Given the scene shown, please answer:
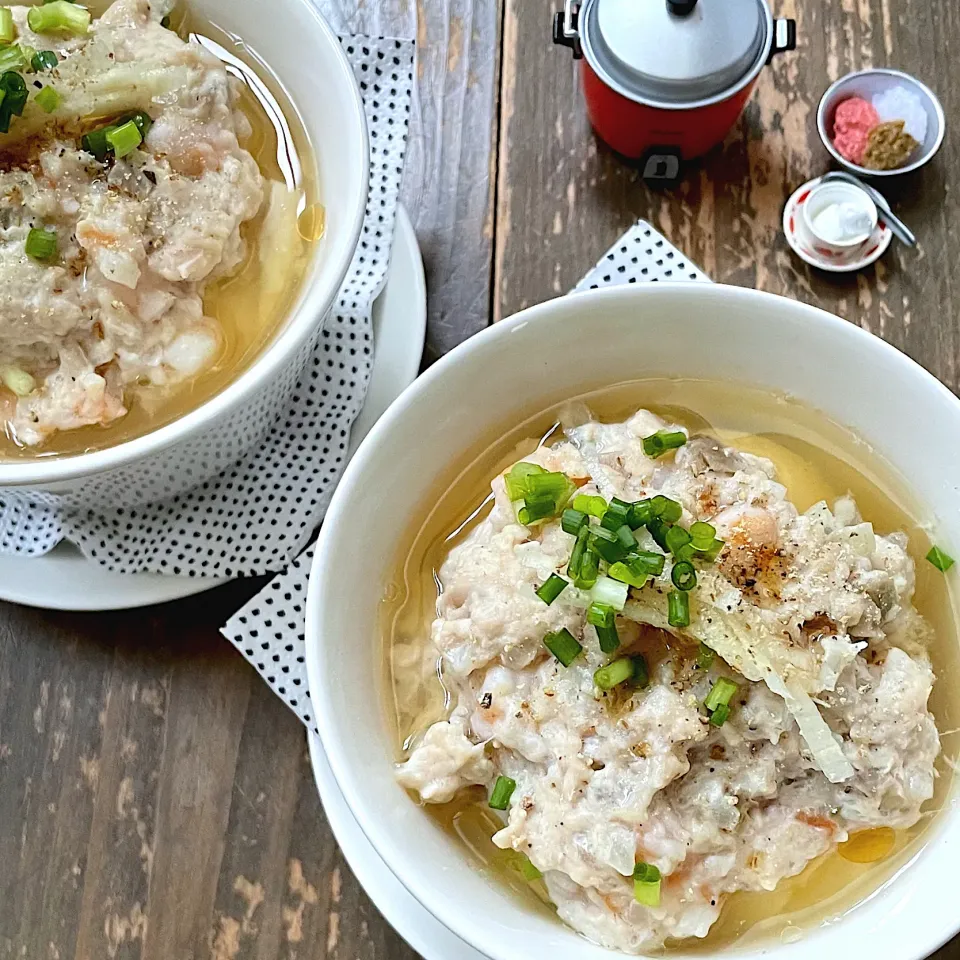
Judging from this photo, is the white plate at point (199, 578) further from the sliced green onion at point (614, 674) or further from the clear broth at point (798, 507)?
the sliced green onion at point (614, 674)

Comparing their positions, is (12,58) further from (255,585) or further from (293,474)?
(255,585)

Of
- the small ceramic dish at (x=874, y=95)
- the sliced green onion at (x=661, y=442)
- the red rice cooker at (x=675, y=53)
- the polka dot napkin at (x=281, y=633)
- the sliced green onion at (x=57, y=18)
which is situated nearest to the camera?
the sliced green onion at (x=661, y=442)

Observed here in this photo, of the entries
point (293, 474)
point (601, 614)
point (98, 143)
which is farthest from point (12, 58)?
point (601, 614)

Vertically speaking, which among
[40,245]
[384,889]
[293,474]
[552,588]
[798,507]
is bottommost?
[384,889]

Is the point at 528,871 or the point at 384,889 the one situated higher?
the point at 528,871

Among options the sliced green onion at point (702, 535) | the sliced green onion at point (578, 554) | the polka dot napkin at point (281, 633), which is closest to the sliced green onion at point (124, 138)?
the polka dot napkin at point (281, 633)

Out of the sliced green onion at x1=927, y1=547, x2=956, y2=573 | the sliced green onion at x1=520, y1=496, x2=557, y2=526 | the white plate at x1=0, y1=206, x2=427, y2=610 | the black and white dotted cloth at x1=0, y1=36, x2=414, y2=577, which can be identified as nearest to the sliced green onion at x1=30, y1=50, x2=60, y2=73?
the black and white dotted cloth at x1=0, y1=36, x2=414, y2=577

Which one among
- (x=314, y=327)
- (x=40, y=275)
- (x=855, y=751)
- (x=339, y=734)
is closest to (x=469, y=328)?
(x=314, y=327)
